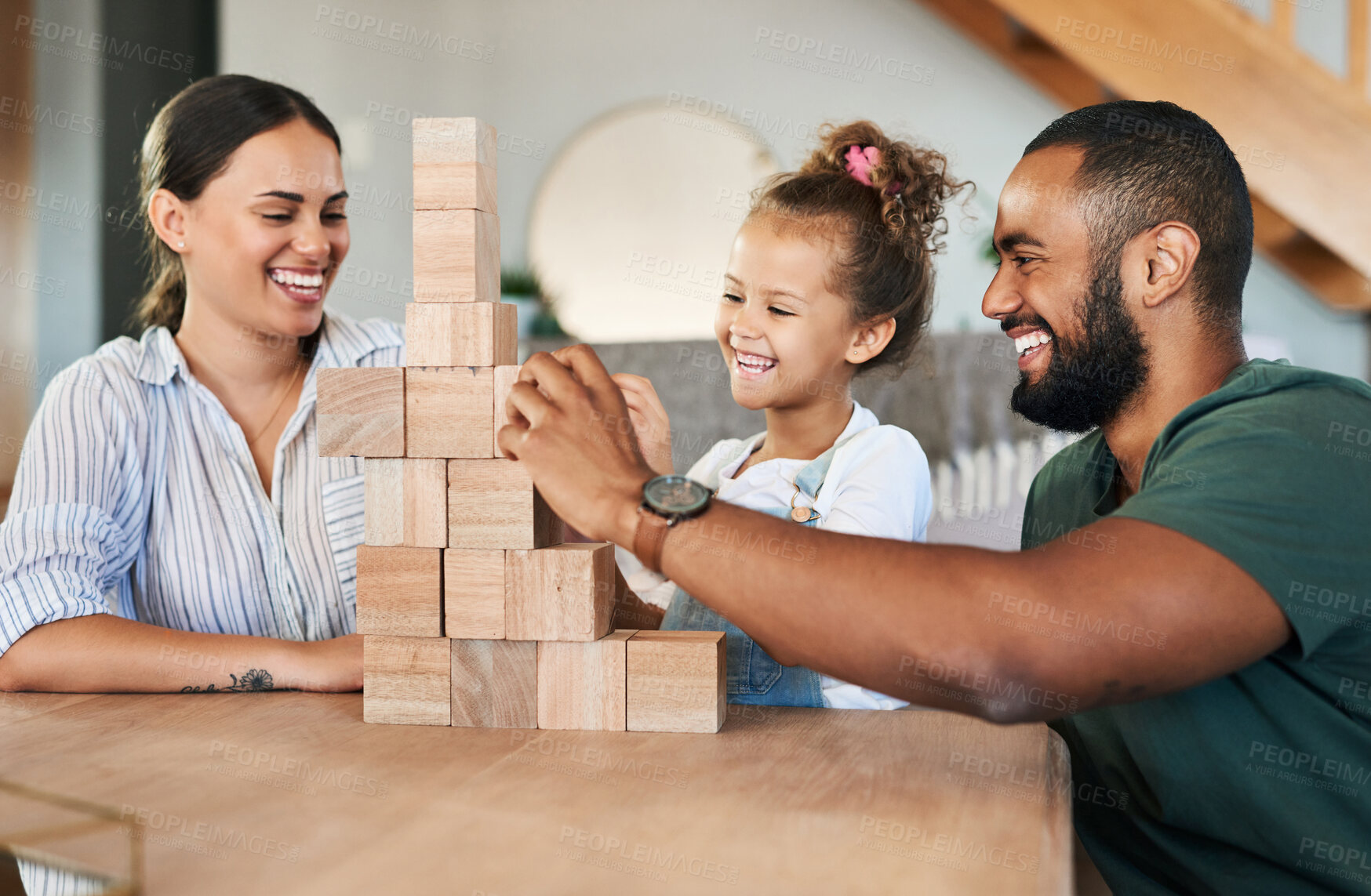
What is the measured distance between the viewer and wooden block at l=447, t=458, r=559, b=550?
984 millimetres

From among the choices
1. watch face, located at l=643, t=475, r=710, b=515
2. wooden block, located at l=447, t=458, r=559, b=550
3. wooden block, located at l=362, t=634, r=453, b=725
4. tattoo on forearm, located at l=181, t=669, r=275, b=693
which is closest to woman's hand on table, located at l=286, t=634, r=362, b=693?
tattoo on forearm, located at l=181, t=669, r=275, b=693

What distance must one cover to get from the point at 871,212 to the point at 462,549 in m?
0.76

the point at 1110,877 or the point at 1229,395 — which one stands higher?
the point at 1229,395

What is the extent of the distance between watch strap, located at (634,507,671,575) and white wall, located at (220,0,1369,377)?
3.35 metres

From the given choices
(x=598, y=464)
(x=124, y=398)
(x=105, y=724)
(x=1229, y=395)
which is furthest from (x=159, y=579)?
(x=1229, y=395)

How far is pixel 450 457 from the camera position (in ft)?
3.28

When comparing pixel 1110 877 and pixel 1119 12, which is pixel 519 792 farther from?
pixel 1119 12

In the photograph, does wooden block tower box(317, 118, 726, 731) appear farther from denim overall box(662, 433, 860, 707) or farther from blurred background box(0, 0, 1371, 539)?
blurred background box(0, 0, 1371, 539)

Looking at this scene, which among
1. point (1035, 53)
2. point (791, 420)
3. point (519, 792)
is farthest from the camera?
point (1035, 53)

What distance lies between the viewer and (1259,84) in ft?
10.5

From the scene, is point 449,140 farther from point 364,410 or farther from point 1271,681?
point 1271,681

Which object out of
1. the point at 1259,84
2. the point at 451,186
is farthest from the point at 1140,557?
the point at 1259,84

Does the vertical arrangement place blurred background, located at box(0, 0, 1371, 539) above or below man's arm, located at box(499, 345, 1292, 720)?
above

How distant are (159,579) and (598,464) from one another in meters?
0.88
